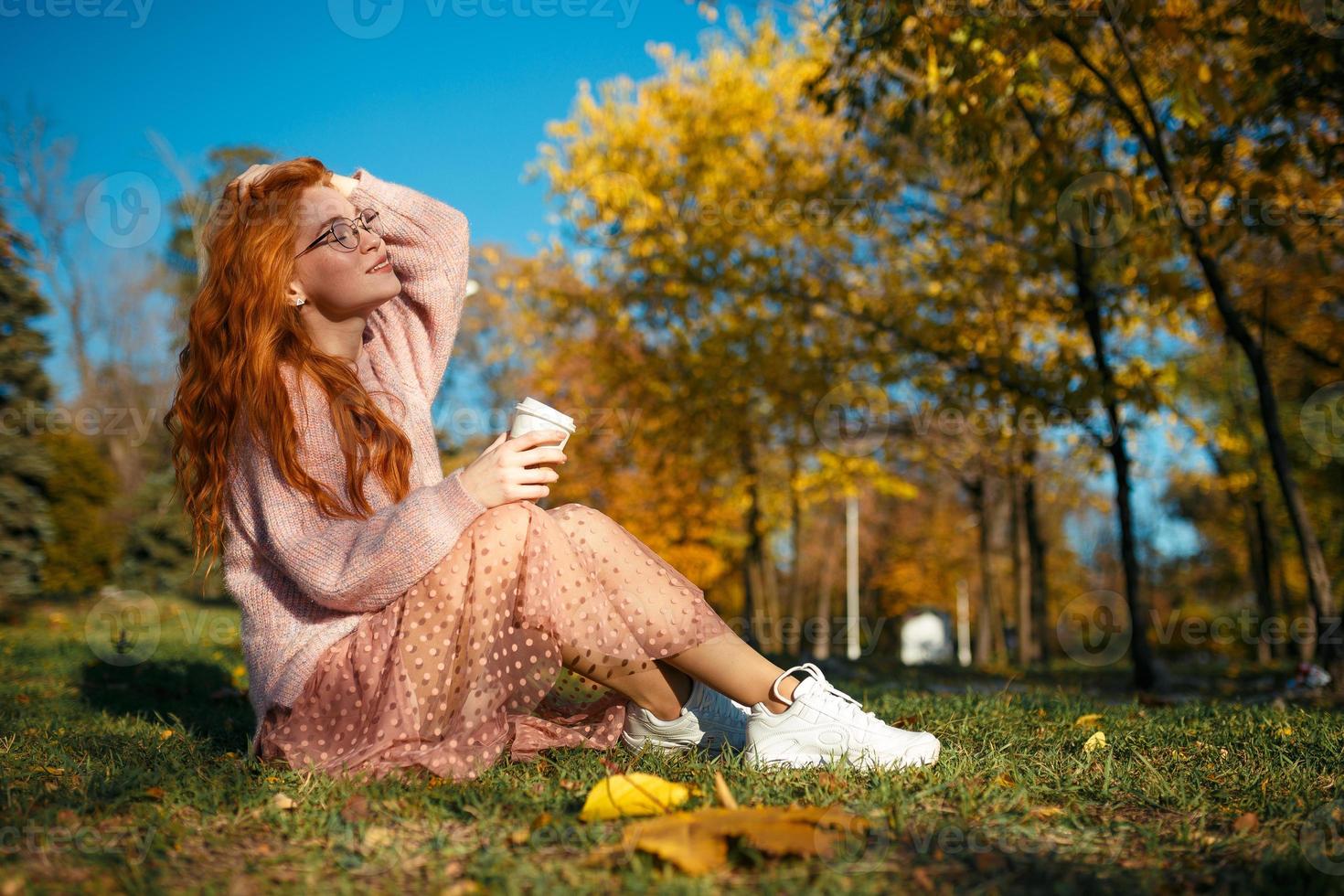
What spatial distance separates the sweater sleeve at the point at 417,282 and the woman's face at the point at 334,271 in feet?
0.81

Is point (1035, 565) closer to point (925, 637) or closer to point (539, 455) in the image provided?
point (539, 455)

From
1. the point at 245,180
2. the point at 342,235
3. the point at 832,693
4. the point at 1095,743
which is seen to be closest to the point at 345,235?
the point at 342,235

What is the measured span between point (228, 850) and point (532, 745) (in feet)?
3.16

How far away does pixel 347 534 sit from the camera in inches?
95.0

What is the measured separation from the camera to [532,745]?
2.72 metres

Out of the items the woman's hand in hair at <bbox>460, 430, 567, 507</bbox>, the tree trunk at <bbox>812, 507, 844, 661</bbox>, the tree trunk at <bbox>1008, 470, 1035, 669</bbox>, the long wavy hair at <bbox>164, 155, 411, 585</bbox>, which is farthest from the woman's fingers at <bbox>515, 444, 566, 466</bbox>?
the tree trunk at <bbox>812, 507, 844, 661</bbox>

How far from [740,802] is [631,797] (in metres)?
0.25

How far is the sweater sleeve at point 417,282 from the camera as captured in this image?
10.3ft

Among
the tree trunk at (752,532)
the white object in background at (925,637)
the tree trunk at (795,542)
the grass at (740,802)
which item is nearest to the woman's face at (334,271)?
the grass at (740,802)

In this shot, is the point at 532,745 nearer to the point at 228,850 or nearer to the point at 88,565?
the point at 228,850

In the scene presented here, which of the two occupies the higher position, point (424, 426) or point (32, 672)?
point (424, 426)

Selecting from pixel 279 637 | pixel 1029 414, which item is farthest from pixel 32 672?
pixel 1029 414

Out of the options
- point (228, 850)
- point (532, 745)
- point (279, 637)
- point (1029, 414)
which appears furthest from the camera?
point (1029, 414)

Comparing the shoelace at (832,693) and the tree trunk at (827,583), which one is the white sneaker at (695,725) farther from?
the tree trunk at (827,583)
